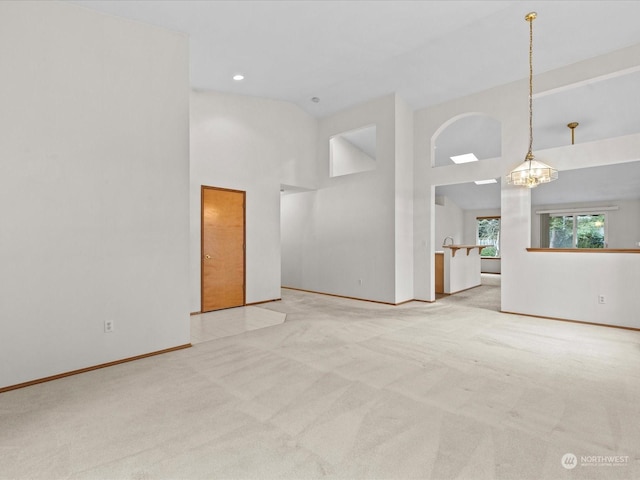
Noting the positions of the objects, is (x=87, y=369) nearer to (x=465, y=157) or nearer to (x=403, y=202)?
(x=403, y=202)

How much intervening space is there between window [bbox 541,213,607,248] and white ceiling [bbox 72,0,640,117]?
658cm

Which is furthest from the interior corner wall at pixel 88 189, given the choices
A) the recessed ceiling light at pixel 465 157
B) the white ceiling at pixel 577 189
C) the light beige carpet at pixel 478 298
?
the white ceiling at pixel 577 189

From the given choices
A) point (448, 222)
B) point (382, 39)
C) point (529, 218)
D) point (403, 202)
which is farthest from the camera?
point (448, 222)

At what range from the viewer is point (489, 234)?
1159cm

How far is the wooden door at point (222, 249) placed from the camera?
17.9 feet

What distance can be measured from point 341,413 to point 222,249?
397cm

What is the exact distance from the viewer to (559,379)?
2.77 m

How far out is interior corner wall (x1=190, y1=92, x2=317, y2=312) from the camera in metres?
5.37

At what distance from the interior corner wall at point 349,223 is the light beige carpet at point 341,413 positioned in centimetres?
250

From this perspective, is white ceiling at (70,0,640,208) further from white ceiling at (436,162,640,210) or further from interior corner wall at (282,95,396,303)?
white ceiling at (436,162,640,210)

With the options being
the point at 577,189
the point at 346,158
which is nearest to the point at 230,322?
the point at 346,158

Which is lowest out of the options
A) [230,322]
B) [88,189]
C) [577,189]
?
[230,322]

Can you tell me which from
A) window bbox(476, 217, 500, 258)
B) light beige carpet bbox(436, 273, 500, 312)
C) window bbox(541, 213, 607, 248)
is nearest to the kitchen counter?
light beige carpet bbox(436, 273, 500, 312)

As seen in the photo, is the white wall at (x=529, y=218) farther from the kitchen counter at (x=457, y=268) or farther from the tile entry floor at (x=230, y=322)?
the tile entry floor at (x=230, y=322)
